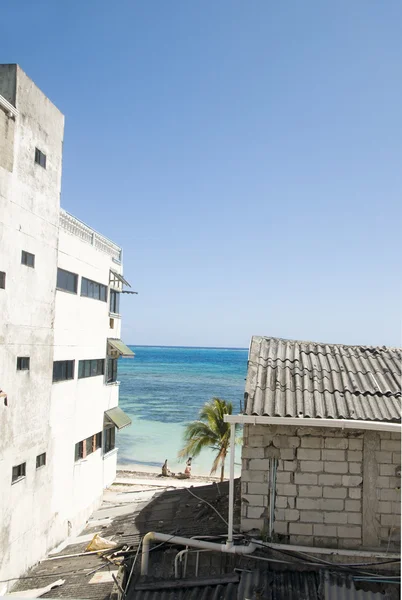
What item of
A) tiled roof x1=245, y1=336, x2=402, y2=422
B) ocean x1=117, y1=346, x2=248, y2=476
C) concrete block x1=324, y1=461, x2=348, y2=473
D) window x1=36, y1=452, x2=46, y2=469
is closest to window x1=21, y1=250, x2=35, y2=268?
window x1=36, y1=452, x2=46, y2=469

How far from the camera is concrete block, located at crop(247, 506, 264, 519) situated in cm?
887

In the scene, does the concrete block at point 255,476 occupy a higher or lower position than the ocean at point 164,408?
higher

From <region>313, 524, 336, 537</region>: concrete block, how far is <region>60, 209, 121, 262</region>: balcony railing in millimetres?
12928

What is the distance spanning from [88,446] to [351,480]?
14058mm

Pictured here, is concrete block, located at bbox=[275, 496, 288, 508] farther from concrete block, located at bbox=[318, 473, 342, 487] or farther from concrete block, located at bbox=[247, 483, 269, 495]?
concrete block, located at bbox=[318, 473, 342, 487]

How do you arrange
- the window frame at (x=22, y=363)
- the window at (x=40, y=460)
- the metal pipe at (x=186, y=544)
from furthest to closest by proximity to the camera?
the window at (x=40, y=460)
the window frame at (x=22, y=363)
the metal pipe at (x=186, y=544)

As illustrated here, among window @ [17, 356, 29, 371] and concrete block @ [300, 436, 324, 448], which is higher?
window @ [17, 356, 29, 371]

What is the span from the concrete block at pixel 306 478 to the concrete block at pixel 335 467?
25cm

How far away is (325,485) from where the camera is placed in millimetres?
8820

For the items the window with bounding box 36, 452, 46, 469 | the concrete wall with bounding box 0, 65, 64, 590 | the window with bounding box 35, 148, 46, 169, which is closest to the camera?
the concrete wall with bounding box 0, 65, 64, 590

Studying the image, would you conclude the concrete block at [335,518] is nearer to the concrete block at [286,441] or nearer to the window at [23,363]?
the concrete block at [286,441]

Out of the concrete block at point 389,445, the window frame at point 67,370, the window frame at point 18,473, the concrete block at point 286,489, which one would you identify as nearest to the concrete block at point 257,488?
the concrete block at point 286,489

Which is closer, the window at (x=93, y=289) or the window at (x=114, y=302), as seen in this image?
the window at (x=93, y=289)

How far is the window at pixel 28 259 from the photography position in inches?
582
